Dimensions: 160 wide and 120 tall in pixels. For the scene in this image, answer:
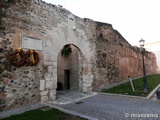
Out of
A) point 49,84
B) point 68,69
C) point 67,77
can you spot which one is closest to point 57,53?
point 49,84

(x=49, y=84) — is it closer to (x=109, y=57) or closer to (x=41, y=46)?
(x=41, y=46)

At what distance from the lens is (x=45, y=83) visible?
18.6 feet

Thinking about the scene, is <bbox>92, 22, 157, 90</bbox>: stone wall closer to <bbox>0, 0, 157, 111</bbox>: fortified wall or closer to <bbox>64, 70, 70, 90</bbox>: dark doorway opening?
<bbox>0, 0, 157, 111</bbox>: fortified wall

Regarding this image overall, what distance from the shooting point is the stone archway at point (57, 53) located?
19.2ft

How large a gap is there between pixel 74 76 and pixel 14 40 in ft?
17.7

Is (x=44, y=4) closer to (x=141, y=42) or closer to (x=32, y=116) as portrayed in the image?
(x=32, y=116)

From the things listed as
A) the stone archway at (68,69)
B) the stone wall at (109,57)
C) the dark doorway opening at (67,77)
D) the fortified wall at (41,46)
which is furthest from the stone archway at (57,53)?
the dark doorway opening at (67,77)

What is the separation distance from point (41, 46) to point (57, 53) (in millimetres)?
941

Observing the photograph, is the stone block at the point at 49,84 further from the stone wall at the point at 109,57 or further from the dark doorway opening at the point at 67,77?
the dark doorway opening at the point at 67,77

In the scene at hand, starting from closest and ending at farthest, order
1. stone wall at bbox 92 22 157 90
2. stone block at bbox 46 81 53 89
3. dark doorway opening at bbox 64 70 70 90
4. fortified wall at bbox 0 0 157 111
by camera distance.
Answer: fortified wall at bbox 0 0 157 111 → stone block at bbox 46 81 53 89 → stone wall at bbox 92 22 157 90 → dark doorway opening at bbox 64 70 70 90

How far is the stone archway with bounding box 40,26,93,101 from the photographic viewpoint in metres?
5.84

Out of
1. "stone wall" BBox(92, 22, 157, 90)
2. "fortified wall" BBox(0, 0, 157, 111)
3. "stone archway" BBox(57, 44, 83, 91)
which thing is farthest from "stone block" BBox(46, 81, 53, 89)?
"stone archway" BBox(57, 44, 83, 91)

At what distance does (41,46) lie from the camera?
18.7 feet

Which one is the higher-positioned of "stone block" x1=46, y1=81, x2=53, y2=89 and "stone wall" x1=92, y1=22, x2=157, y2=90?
"stone wall" x1=92, y1=22, x2=157, y2=90
